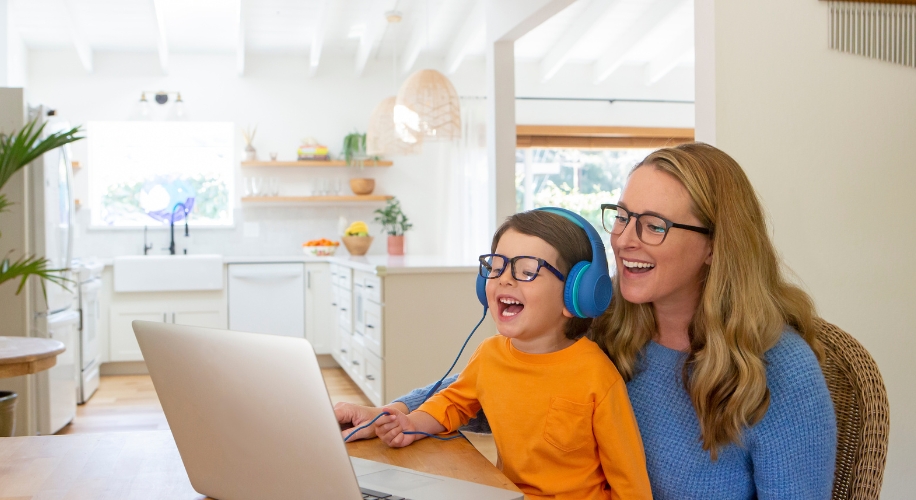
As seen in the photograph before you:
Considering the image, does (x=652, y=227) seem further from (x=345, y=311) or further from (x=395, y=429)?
(x=345, y=311)

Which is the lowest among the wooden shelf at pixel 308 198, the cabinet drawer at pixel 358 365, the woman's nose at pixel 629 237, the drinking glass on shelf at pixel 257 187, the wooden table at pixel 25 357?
the cabinet drawer at pixel 358 365

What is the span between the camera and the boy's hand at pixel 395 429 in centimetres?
121

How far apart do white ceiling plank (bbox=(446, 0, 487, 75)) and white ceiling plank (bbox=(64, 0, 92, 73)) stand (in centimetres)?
287

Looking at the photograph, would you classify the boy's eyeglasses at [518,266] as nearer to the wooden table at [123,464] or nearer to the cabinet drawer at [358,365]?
the wooden table at [123,464]

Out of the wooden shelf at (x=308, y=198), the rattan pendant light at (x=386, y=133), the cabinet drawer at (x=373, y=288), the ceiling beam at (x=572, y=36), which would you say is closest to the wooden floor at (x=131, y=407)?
the cabinet drawer at (x=373, y=288)

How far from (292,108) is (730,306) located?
20.3 ft

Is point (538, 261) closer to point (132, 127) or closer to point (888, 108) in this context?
point (888, 108)

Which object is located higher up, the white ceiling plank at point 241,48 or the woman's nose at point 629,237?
the white ceiling plank at point 241,48

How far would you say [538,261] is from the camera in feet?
4.02

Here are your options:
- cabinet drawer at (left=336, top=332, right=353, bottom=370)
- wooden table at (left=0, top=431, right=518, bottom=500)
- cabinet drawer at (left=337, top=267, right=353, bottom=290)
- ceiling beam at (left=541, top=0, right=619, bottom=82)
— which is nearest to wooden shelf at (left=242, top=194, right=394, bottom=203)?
cabinet drawer at (left=337, top=267, right=353, bottom=290)

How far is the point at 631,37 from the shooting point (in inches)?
260

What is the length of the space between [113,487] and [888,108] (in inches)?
88.3

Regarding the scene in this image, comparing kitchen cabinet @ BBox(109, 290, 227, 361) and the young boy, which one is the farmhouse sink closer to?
kitchen cabinet @ BBox(109, 290, 227, 361)

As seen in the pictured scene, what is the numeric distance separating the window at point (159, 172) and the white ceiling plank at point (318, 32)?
3.40 feet
